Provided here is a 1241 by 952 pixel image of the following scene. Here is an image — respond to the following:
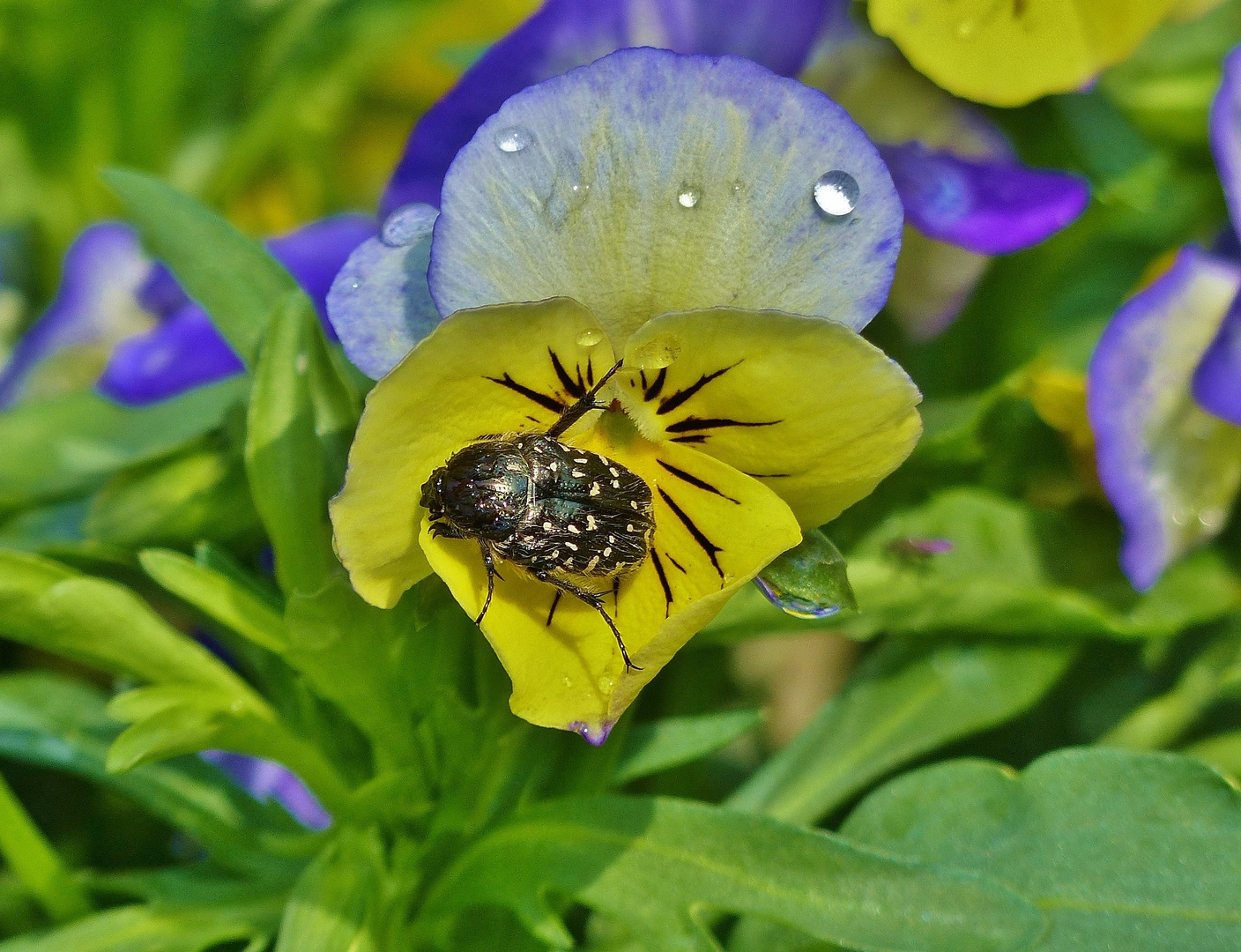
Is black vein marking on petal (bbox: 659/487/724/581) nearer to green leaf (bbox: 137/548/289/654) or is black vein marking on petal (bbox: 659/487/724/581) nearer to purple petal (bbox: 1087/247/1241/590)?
green leaf (bbox: 137/548/289/654)

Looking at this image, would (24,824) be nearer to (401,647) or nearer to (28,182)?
(401,647)

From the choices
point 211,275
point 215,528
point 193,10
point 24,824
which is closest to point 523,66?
point 211,275

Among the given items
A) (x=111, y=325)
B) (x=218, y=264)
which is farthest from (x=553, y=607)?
(x=111, y=325)

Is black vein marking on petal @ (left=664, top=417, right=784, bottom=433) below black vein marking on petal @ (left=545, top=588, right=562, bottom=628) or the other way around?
the other way around

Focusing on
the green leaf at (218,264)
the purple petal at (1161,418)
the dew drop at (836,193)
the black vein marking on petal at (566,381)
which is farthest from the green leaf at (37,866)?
the purple petal at (1161,418)

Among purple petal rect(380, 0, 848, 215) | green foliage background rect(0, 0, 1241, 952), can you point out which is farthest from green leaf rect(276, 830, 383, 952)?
A: purple petal rect(380, 0, 848, 215)

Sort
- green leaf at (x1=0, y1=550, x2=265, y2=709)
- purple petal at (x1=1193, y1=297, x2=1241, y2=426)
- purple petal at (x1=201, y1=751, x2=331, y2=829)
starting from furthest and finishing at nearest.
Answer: purple petal at (x1=201, y1=751, x2=331, y2=829) → purple petal at (x1=1193, y1=297, x2=1241, y2=426) → green leaf at (x1=0, y1=550, x2=265, y2=709)

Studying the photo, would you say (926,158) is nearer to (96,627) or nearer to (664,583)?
(664,583)
